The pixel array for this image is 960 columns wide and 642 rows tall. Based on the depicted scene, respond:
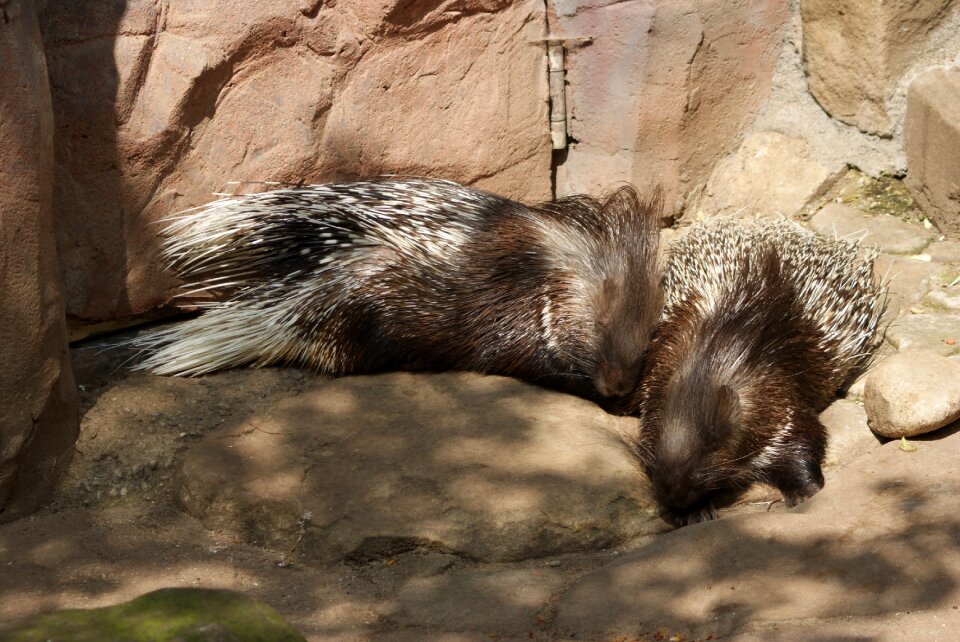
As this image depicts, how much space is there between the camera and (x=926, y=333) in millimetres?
3951

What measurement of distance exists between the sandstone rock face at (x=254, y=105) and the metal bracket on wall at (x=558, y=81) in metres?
0.06

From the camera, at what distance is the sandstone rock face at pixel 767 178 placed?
4785mm

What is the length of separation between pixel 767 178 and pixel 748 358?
148 cm

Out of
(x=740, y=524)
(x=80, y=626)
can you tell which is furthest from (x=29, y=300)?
(x=740, y=524)

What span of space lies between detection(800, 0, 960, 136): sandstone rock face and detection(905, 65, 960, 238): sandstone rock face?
0.13m

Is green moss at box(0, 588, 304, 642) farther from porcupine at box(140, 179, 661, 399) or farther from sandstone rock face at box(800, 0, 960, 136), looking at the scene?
sandstone rock face at box(800, 0, 960, 136)

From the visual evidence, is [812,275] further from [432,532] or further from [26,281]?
[26,281]

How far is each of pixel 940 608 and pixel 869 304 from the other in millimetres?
1799

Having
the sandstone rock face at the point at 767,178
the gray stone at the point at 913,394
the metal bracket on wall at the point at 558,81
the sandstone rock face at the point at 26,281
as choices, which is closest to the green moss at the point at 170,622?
the sandstone rock face at the point at 26,281

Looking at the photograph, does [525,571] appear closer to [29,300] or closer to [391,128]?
[29,300]

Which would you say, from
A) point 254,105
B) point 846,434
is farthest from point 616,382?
point 254,105

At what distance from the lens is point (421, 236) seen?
159 inches

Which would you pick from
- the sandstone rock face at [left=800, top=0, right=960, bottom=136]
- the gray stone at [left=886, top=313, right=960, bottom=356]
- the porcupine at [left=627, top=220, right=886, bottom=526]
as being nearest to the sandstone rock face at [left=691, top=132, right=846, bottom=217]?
the sandstone rock face at [left=800, top=0, right=960, bottom=136]

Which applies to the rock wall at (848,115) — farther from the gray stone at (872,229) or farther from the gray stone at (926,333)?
the gray stone at (926,333)
